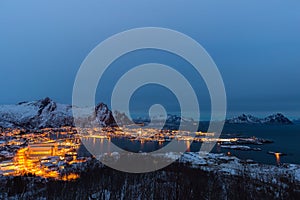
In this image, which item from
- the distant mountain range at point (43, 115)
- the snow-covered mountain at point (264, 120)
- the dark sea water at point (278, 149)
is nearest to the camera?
the dark sea water at point (278, 149)

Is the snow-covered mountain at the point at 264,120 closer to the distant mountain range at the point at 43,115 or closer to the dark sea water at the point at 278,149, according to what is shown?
the dark sea water at the point at 278,149

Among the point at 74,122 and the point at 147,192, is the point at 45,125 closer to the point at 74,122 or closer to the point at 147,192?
the point at 74,122

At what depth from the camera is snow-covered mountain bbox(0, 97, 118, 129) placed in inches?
2611

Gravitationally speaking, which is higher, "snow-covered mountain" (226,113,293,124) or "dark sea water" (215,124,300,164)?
"snow-covered mountain" (226,113,293,124)

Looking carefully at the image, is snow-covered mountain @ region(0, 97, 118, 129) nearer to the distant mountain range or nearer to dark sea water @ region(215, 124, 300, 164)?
the distant mountain range

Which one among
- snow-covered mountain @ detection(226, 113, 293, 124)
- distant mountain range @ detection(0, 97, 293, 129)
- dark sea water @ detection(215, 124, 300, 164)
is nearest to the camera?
dark sea water @ detection(215, 124, 300, 164)

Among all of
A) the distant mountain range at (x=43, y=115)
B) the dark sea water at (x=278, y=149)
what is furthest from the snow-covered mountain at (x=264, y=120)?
the distant mountain range at (x=43, y=115)

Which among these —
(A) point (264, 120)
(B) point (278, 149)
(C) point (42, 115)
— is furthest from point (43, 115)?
(A) point (264, 120)

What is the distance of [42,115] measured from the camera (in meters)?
71.1

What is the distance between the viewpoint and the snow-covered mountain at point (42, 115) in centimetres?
6631

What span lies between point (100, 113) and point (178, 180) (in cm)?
7295

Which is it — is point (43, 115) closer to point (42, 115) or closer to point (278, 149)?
point (42, 115)

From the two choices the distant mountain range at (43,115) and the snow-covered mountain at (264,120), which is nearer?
the distant mountain range at (43,115)

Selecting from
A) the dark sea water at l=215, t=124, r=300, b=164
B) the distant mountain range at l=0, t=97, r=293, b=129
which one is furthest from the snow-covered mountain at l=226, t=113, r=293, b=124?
the distant mountain range at l=0, t=97, r=293, b=129
